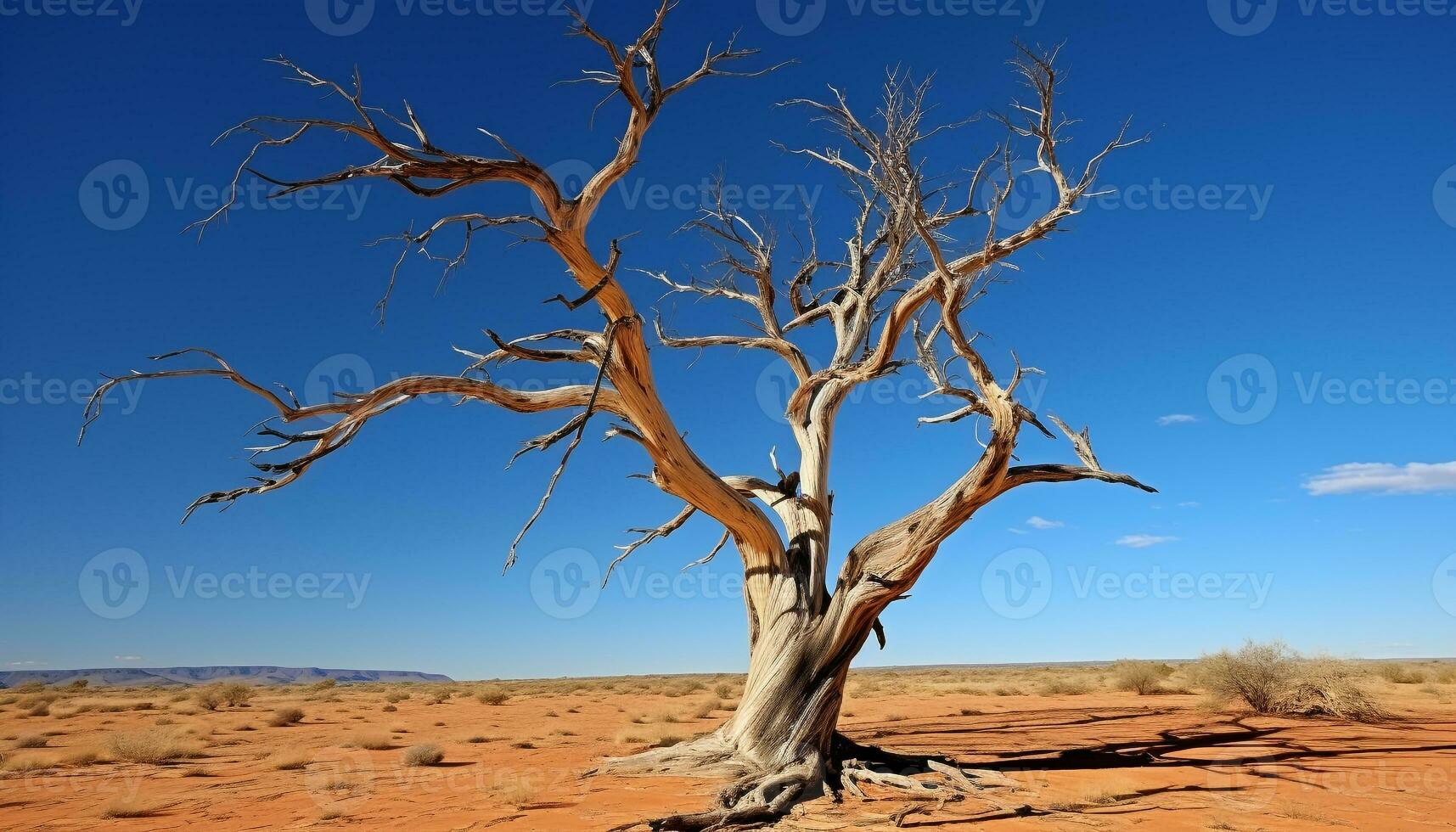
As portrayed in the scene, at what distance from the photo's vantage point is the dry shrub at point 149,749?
1194cm

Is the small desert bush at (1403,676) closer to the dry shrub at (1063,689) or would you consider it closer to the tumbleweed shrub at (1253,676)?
the dry shrub at (1063,689)

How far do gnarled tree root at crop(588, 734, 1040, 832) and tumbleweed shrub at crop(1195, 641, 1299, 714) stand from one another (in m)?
9.80

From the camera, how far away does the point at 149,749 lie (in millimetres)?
12102

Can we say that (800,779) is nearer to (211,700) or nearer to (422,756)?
(422,756)

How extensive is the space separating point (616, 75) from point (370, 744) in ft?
38.0

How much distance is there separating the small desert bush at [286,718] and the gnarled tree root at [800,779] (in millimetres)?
13688

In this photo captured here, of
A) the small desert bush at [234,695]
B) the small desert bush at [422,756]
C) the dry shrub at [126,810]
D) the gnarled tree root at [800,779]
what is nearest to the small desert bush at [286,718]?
the small desert bush at [234,695]

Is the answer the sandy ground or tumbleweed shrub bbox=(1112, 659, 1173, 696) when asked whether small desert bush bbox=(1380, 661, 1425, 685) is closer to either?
the sandy ground

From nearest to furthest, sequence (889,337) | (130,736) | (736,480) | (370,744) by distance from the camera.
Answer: (889,337) → (736,480) → (130,736) → (370,744)

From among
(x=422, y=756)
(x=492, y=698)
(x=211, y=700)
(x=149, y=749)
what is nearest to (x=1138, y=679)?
(x=422, y=756)

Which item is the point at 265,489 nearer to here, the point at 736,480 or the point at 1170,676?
the point at 736,480

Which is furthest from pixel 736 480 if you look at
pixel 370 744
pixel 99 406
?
pixel 370 744

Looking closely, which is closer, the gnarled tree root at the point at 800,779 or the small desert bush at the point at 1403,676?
the gnarled tree root at the point at 800,779

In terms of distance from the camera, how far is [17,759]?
11.5m
